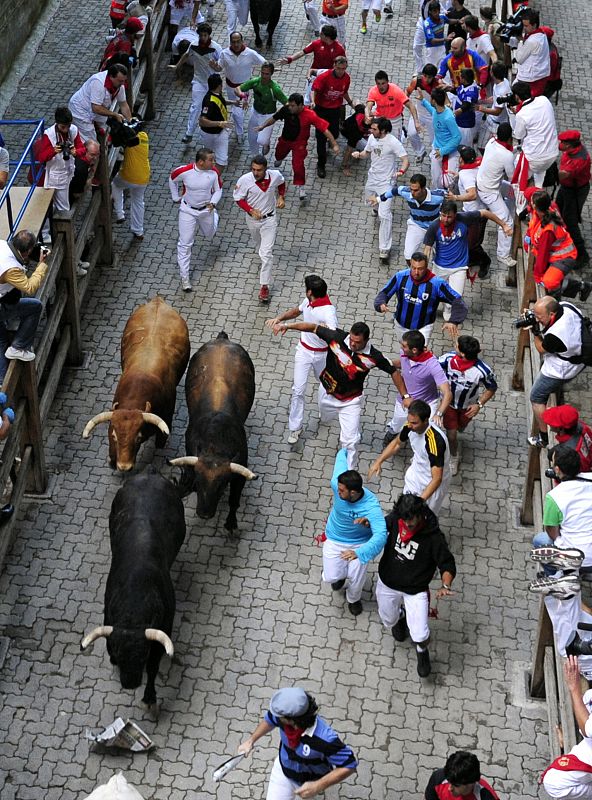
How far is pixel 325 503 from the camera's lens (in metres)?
13.7

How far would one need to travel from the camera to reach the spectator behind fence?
16.5m

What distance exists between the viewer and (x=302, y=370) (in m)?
13.9

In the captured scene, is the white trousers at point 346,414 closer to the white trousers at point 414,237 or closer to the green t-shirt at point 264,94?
the white trousers at point 414,237

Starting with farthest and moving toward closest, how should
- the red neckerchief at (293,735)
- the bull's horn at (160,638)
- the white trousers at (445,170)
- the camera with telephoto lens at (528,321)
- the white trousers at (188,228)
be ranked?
the white trousers at (445,170), the white trousers at (188,228), the camera with telephoto lens at (528,321), the bull's horn at (160,638), the red neckerchief at (293,735)

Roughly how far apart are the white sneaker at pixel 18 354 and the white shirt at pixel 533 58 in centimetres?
997

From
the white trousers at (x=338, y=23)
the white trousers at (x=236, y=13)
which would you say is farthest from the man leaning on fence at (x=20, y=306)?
the white trousers at (x=236, y=13)

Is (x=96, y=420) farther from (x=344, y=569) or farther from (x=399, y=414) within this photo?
(x=399, y=414)

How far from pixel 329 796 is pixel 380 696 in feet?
3.94

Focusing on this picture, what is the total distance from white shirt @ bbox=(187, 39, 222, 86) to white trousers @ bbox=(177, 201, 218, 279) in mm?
3907

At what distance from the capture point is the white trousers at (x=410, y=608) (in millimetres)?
11438

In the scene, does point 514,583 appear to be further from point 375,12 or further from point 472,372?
point 375,12

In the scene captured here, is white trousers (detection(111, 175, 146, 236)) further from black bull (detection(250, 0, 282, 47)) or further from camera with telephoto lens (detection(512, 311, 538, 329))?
camera with telephoto lens (detection(512, 311, 538, 329))

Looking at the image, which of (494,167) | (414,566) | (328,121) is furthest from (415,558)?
(328,121)

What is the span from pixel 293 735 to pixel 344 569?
9.58 ft
